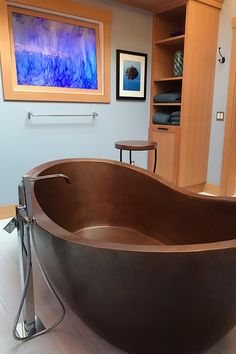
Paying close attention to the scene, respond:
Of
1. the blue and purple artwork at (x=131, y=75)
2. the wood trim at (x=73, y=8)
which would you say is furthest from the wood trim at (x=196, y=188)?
the wood trim at (x=73, y=8)

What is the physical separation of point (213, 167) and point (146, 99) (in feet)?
4.02

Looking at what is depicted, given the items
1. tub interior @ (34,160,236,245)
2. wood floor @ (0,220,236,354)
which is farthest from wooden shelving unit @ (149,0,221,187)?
wood floor @ (0,220,236,354)

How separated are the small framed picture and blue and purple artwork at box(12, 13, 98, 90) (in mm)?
311

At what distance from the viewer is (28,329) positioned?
1.39 meters

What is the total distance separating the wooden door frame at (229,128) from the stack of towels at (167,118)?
1.96ft

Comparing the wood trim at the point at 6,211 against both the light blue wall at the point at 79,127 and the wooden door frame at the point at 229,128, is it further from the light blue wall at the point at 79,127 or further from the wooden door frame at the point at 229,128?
the wooden door frame at the point at 229,128

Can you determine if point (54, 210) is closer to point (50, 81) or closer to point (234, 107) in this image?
point (50, 81)

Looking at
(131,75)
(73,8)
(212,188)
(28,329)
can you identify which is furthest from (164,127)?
(28,329)

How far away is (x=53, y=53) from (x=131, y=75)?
3.26 ft

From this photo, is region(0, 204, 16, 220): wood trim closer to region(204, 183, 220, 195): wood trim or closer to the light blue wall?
the light blue wall

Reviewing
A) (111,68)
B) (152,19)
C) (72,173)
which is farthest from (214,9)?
(72,173)

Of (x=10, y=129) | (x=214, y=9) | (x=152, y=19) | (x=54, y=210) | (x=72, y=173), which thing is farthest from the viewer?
(x=152, y=19)

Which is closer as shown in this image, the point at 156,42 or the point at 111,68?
the point at 111,68

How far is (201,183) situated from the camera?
369 centimetres
